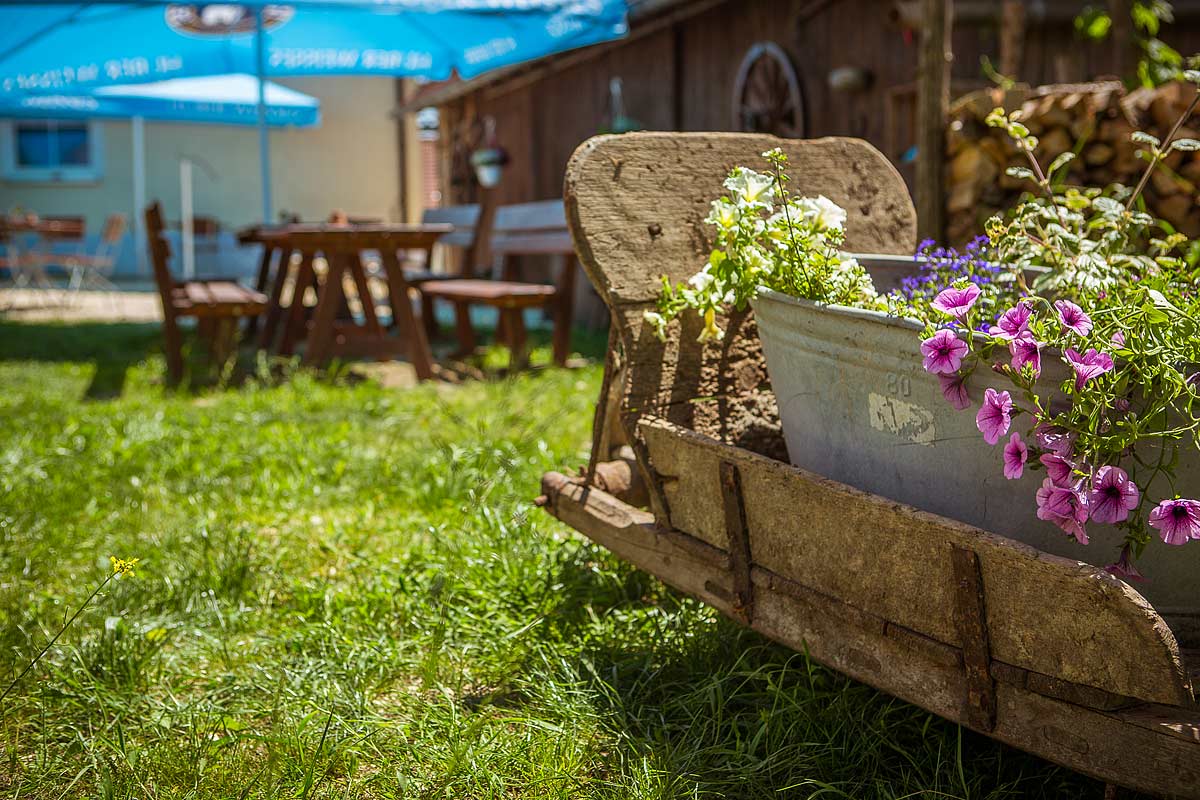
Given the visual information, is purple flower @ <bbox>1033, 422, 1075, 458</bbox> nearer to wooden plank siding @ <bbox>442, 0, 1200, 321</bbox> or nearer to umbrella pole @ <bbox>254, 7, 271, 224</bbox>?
wooden plank siding @ <bbox>442, 0, 1200, 321</bbox>

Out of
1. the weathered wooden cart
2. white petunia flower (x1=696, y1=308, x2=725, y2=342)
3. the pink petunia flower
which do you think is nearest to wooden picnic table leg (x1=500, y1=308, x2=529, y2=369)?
the weathered wooden cart

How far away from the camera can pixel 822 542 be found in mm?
1616

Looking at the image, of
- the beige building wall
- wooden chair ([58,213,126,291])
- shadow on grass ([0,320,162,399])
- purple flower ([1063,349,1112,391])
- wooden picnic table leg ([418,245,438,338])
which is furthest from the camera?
the beige building wall

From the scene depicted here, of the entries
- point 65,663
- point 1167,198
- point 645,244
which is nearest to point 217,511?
point 65,663

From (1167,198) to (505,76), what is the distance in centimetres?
846

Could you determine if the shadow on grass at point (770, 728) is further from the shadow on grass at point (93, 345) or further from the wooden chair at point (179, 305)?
the shadow on grass at point (93, 345)

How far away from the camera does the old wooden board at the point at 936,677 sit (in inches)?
48.8

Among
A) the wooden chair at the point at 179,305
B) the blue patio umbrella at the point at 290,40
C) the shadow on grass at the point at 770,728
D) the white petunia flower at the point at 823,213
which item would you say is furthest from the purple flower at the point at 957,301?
the blue patio umbrella at the point at 290,40

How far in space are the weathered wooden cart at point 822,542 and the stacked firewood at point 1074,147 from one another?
1.78 metres

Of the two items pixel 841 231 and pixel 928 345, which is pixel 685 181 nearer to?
pixel 841 231

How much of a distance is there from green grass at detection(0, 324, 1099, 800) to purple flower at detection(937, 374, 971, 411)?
54 cm

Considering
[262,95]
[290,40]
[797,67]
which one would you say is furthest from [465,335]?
[290,40]

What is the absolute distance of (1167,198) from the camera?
379cm

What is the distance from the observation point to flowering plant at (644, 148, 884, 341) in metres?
1.88
